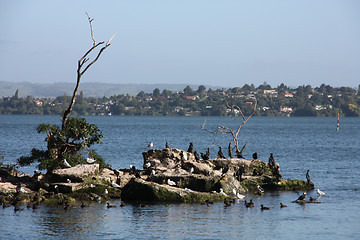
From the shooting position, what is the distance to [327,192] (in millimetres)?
37812

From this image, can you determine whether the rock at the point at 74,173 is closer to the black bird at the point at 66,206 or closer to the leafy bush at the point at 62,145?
the leafy bush at the point at 62,145

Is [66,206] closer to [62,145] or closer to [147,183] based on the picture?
[147,183]

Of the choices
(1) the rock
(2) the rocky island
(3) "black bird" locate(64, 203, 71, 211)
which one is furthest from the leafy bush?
(3) "black bird" locate(64, 203, 71, 211)

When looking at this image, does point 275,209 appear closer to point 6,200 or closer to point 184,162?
point 184,162

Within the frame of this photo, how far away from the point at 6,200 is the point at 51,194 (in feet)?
8.10

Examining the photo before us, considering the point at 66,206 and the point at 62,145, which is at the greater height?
the point at 62,145

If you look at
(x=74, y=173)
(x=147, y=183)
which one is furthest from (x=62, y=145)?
(x=147, y=183)

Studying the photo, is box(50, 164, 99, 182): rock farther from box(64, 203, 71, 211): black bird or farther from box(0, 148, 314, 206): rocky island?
box(64, 203, 71, 211): black bird

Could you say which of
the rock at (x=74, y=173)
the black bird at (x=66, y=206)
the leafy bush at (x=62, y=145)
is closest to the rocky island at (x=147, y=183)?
the rock at (x=74, y=173)

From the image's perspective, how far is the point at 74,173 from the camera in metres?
32.1

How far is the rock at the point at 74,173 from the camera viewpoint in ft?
105

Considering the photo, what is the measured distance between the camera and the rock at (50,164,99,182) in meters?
32.0

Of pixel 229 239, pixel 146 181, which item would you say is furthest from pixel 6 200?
pixel 229 239

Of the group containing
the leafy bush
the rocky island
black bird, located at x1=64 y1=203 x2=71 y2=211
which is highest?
the leafy bush
